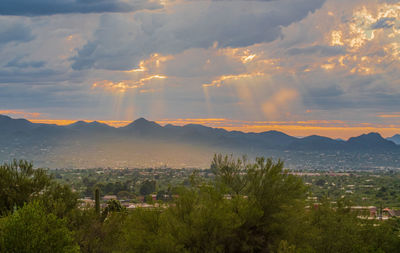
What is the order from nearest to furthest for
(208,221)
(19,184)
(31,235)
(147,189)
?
(31,235) → (208,221) → (19,184) → (147,189)

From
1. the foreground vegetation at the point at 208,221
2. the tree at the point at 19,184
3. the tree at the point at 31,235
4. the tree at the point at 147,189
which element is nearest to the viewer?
the tree at the point at 31,235

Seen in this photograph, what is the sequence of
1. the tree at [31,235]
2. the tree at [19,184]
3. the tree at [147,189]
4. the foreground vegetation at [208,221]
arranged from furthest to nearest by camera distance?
the tree at [147,189], the tree at [19,184], the foreground vegetation at [208,221], the tree at [31,235]

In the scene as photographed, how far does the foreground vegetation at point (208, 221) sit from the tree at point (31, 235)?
0.16 ft

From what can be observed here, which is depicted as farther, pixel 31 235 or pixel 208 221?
pixel 208 221

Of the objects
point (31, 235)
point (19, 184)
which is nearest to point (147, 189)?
point (19, 184)

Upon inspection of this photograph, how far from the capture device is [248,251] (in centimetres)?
2694

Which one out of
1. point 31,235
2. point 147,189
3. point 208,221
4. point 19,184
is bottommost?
point 147,189

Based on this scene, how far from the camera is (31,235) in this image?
23781mm

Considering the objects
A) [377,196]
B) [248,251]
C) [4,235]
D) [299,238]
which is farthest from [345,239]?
[377,196]

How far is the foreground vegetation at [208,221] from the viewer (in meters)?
25.2

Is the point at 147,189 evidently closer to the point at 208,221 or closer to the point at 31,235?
the point at 208,221

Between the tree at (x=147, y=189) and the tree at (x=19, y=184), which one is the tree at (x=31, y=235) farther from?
the tree at (x=147, y=189)

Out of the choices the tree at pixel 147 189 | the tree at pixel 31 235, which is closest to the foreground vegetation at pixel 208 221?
the tree at pixel 31 235

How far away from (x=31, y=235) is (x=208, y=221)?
9767 millimetres
